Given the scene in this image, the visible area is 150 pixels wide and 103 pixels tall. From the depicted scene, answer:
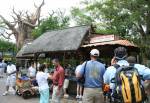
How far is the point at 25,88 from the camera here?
18828 mm

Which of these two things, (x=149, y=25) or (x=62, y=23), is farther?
(x=62, y=23)

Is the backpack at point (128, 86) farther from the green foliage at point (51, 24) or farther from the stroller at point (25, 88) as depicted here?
the green foliage at point (51, 24)

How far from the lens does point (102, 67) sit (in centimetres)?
849

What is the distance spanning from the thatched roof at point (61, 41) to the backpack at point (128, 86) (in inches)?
450

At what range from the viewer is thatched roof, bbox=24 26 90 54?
18.3 meters

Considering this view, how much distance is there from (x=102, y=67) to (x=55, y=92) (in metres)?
4.75

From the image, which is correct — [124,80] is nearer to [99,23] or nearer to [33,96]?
[33,96]

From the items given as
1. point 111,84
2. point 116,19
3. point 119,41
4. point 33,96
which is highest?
point 116,19

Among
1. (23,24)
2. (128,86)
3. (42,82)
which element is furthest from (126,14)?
(23,24)

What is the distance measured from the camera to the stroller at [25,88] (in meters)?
18.5

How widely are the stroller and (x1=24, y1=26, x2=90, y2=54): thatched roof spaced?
6.16 ft

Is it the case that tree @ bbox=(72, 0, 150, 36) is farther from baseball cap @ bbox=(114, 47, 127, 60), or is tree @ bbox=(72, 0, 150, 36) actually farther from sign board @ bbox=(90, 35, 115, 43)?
baseball cap @ bbox=(114, 47, 127, 60)

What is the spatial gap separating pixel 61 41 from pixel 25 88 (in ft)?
9.44

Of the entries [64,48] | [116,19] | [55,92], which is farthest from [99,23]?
[55,92]
